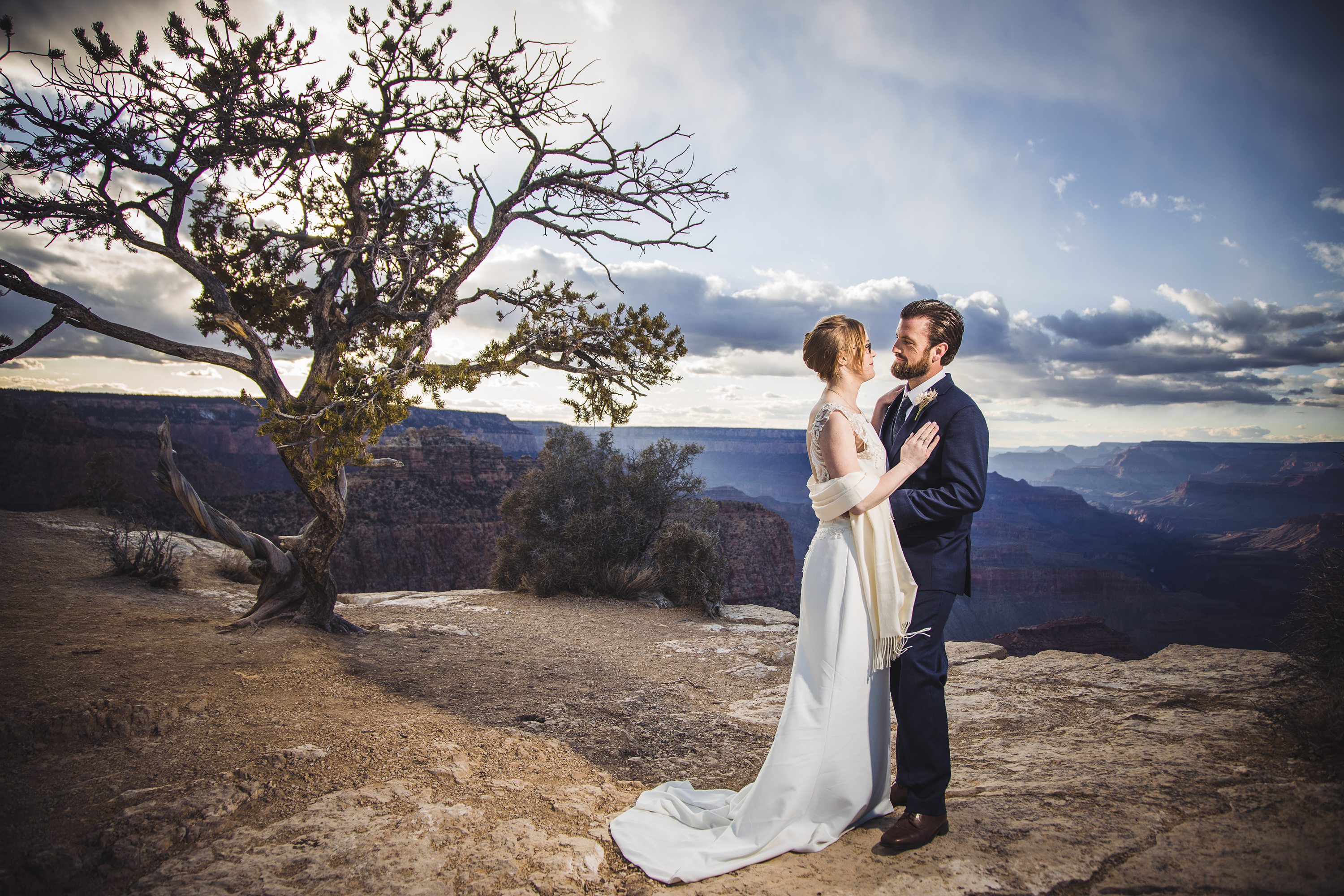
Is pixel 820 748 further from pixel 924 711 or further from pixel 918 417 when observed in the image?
pixel 918 417

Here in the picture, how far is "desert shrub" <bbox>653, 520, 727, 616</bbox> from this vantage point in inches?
416

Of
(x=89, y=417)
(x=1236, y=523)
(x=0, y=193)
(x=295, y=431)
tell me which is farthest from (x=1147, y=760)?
(x=1236, y=523)

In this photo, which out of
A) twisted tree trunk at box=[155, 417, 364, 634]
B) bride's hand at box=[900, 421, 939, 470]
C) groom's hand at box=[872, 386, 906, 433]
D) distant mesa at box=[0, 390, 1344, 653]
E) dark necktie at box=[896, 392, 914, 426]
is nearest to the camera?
bride's hand at box=[900, 421, 939, 470]

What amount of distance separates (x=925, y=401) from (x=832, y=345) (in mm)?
470

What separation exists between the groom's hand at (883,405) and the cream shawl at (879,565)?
534mm

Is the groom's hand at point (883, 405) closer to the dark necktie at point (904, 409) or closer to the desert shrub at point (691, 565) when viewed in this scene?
the dark necktie at point (904, 409)

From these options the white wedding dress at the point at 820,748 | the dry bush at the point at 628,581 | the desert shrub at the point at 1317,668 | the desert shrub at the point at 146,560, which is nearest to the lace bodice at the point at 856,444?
the white wedding dress at the point at 820,748

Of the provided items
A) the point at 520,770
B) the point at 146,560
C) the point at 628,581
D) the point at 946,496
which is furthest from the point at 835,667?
the point at 146,560

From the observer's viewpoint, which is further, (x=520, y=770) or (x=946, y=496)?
(x=520, y=770)

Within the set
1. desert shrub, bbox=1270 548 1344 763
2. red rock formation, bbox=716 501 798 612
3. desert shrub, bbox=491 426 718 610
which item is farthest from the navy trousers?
red rock formation, bbox=716 501 798 612

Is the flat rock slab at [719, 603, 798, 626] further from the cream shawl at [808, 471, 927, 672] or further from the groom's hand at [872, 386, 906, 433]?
the cream shawl at [808, 471, 927, 672]

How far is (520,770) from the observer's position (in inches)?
134

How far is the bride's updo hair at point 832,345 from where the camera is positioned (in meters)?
2.67

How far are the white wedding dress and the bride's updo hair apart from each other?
179mm
